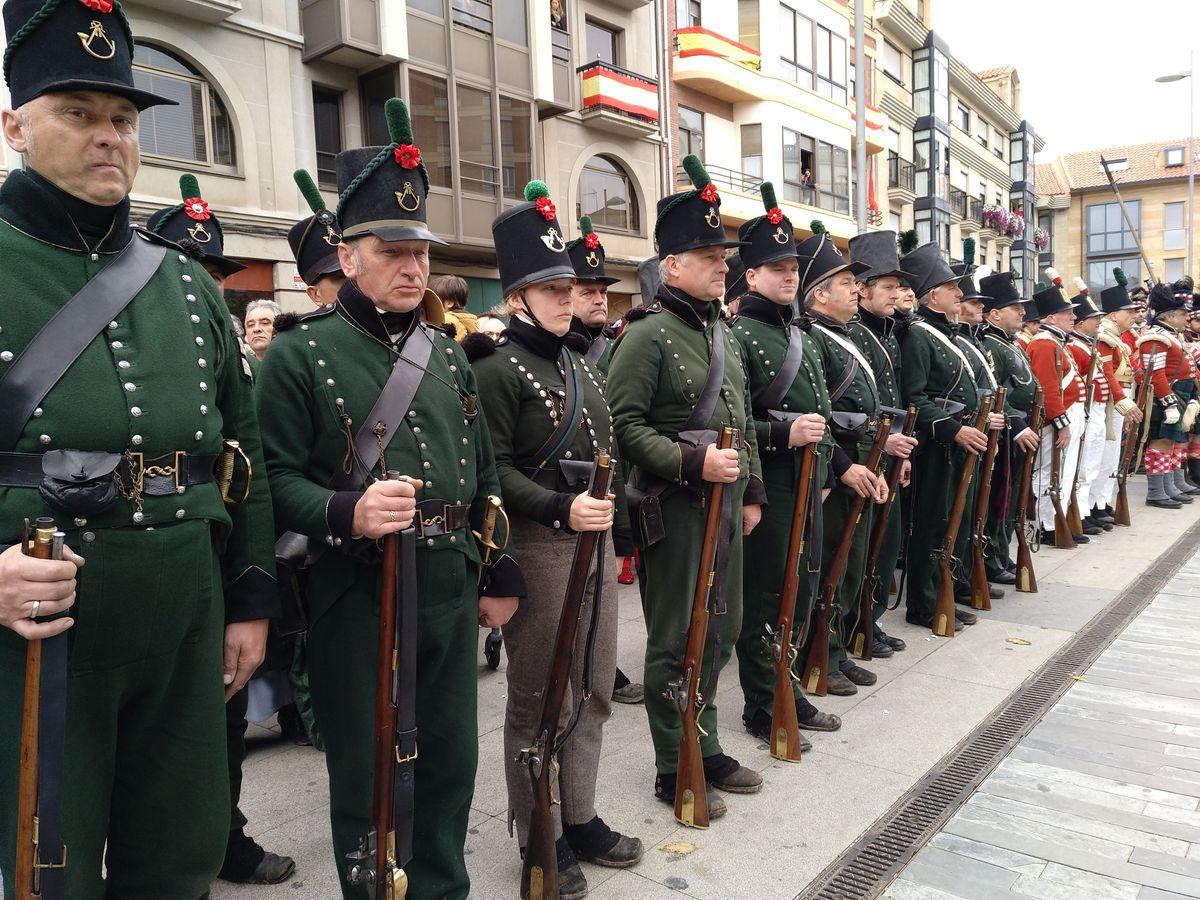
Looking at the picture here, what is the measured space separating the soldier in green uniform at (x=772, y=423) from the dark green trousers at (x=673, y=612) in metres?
0.64

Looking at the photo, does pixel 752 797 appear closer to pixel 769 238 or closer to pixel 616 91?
pixel 769 238

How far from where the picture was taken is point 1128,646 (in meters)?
5.95

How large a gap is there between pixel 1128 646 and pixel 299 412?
563 cm

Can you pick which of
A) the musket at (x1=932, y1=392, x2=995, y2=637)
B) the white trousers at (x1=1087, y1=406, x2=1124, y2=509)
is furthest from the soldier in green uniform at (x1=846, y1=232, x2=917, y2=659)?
the white trousers at (x1=1087, y1=406, x2=1124, y2=509)

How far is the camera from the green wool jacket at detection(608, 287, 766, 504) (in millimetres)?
3699

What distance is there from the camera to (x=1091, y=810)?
12.3 feet

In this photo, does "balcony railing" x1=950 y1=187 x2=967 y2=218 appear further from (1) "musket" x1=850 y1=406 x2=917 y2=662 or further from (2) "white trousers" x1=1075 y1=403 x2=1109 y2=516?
(1) "musket" x1=850 y1=406 x2=917 y2=662

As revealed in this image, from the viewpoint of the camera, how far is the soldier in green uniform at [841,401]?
16.6 feet

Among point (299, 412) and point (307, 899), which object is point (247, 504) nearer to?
point (299, 412)

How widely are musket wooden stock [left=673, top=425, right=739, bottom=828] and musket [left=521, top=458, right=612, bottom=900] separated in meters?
0.74

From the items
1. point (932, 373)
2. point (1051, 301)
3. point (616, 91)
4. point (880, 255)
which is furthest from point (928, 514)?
point (616, 91)

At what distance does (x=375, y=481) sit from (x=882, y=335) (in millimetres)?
4456

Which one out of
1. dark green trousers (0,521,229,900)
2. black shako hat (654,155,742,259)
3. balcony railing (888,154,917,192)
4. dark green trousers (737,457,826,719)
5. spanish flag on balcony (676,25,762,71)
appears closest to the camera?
dark green trousers (0,521,229,900)

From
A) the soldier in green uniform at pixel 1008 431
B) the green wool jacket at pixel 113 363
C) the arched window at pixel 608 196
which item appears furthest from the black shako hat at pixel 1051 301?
the arched window at pixel 608 196
